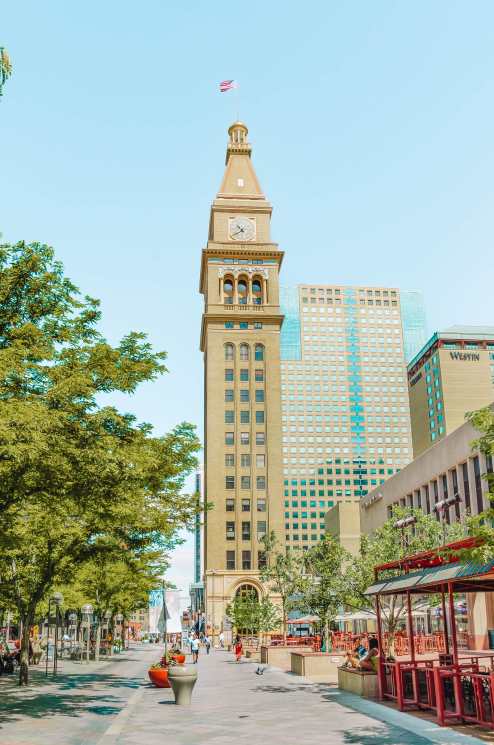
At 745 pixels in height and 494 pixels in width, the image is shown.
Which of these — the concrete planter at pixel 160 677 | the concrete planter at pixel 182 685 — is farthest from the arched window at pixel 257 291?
the concrete planter at pixel 182 685

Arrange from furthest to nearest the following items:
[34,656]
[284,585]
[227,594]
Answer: [227,594] < [284,585] < [34,656]

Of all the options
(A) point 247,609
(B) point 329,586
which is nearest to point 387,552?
(B) point 329,586

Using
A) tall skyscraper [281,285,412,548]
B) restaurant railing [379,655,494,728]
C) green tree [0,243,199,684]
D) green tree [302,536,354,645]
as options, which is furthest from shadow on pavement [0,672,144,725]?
tall skyscraper [281,285,412,548]

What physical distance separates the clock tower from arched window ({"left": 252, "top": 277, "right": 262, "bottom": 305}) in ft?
0.63

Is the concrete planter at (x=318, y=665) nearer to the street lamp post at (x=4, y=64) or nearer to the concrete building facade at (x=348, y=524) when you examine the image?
the street lamp post at (x=4, y=64)

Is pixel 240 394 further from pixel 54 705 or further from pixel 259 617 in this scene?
pixel 54 705

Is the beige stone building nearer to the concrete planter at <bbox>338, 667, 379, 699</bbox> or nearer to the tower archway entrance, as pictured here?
the tower archway entrance

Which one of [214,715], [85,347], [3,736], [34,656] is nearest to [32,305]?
[85,347]

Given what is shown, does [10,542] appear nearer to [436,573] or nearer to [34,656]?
[436,573]

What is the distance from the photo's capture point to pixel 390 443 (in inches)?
7574

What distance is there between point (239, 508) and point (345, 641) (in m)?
51.5

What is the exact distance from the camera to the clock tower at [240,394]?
308 feet

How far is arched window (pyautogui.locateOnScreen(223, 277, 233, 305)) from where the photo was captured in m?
108

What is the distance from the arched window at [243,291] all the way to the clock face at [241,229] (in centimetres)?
733
